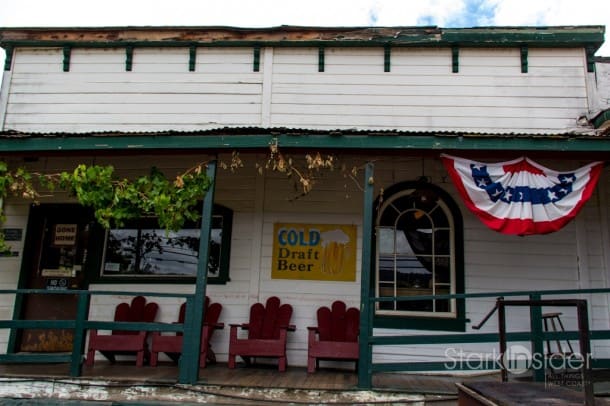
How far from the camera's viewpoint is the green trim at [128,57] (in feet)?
25.1

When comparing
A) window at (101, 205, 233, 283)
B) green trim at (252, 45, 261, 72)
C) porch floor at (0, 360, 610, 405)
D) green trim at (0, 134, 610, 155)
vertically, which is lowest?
porch floor at (0, 360, 610, 405)

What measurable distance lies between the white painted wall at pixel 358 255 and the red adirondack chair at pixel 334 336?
0.84 feet

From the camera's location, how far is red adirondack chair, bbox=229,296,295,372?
5.99 metres

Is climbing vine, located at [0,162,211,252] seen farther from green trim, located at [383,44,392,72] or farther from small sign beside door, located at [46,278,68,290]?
green trim, located at [383,44,392,72]

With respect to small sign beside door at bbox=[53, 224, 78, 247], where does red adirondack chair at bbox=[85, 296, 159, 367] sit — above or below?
below

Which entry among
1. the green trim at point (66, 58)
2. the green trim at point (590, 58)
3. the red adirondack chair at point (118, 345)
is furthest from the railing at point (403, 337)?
the green trim at point (66, 58)

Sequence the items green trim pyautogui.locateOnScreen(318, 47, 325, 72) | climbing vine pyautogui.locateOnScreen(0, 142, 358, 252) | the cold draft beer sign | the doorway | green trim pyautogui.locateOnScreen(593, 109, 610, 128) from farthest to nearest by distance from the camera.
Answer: green trim pyautogui.locateOnScreen(318, 47, 325, 72) → the doorway → the cold draft beer sign → green trim pyautogui.locateOnScreen(593, 109, 610, 128) → climbing vine pyautogui.locateOnScreen(0, 142, 358, 252)

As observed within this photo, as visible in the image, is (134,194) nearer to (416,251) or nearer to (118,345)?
(118,345)

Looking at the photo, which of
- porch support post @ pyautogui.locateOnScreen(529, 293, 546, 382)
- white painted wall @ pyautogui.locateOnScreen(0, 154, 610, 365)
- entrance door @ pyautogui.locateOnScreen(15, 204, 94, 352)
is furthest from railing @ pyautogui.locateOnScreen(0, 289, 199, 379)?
porch support post @ pyautogui.locateOnScreen(529, 293, 546, 382)

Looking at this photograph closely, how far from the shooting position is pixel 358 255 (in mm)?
6719

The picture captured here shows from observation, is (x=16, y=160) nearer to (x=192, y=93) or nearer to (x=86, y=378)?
(x=192, y=93)

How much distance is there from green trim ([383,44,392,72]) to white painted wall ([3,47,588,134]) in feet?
0.21

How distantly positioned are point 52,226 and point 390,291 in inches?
204

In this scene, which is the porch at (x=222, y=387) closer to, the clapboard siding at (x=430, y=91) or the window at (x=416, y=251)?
the window at (x=416, y=251)
